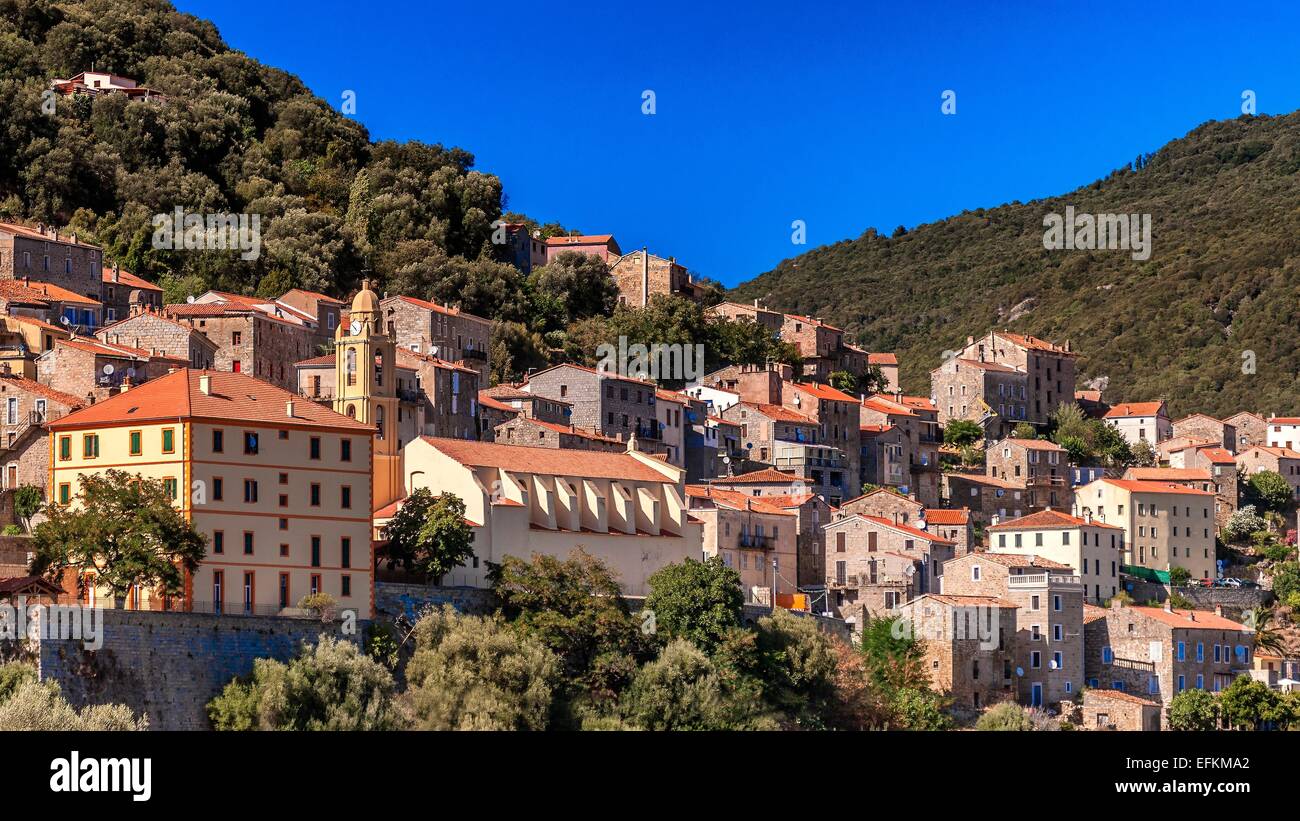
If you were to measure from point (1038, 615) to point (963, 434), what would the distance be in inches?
1355

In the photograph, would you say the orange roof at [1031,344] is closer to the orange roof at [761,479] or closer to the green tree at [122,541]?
the orange roof at [761,479]

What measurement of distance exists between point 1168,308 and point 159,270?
7561 cm

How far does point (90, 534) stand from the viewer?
54.0 m

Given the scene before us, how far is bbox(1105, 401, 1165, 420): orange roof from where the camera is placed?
11969 centimetres

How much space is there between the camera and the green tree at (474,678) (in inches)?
2226

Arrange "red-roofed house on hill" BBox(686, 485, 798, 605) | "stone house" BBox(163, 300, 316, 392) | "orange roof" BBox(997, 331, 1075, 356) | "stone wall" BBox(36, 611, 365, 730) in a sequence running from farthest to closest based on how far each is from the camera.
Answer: "orange roof" BBox(997, 331, 1075, 356)
"stone house" BBox(163, 300, 316, 392)
"red-roofed house on hill" BBox(686, 485, 798, 605)
"stone wall" BBox(36, 611, 365, 730)

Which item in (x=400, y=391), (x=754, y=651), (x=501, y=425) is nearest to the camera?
(x=754, y=651)

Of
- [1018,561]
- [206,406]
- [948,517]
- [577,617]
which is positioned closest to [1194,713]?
[1018,561]

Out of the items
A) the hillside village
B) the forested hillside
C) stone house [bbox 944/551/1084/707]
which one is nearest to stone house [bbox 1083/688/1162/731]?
the hillside village

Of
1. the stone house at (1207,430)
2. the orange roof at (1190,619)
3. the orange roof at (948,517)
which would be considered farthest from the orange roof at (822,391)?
the stone house at (1207,430)

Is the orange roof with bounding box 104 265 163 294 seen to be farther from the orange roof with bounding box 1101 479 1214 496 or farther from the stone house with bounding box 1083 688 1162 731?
the orange roof with bounding box 1101 479 1214 496

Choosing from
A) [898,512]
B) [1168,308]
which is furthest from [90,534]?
[1168,308]

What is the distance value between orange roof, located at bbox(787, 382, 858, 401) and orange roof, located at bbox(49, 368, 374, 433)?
40.6 meters
